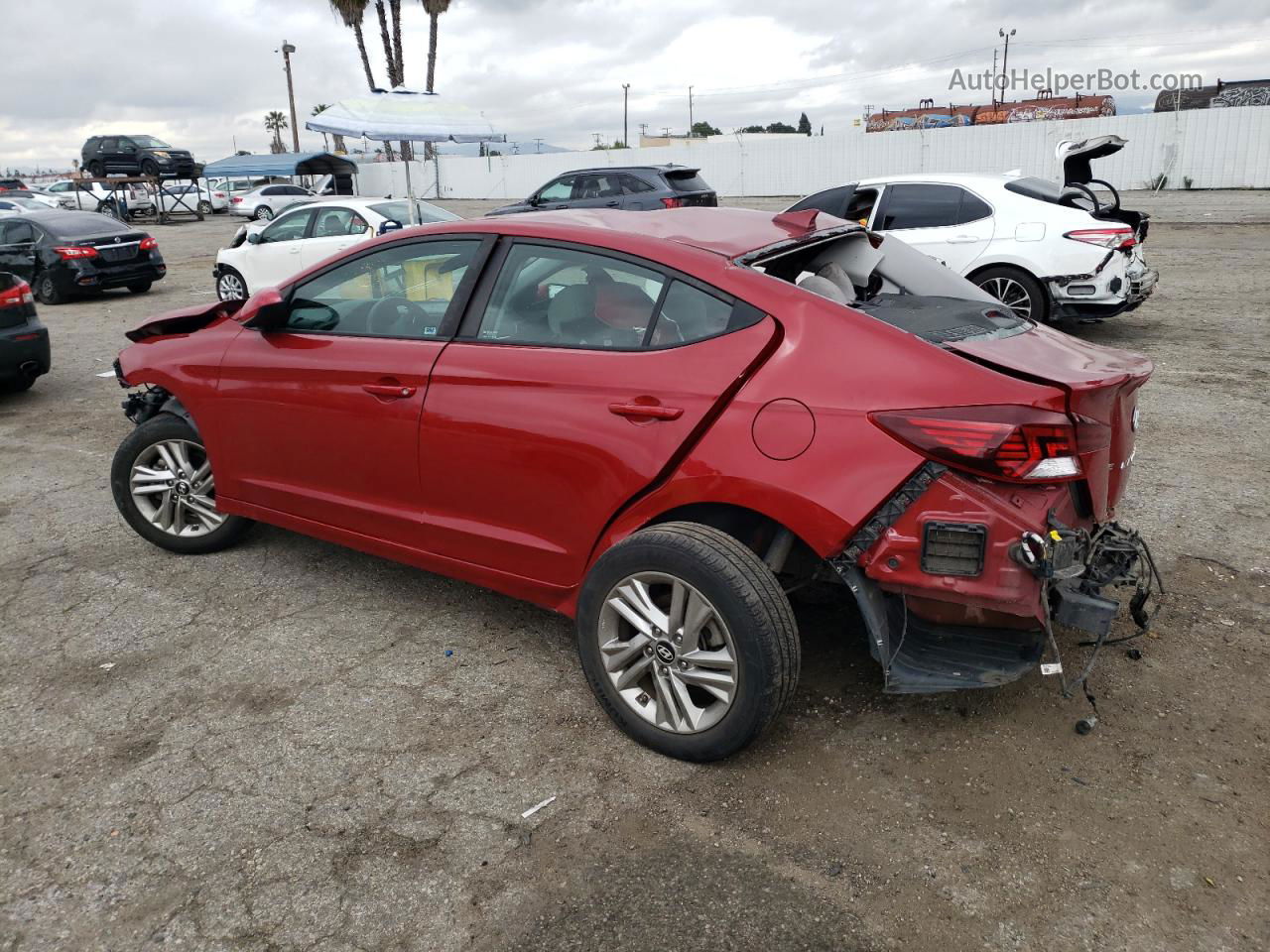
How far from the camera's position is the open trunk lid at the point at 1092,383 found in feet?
8.64

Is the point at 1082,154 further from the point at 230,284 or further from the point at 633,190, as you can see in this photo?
the point at 230,284

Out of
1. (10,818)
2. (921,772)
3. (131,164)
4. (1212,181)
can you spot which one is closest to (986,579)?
(921,772)

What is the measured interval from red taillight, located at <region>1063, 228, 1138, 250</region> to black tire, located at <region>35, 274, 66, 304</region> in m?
14.0

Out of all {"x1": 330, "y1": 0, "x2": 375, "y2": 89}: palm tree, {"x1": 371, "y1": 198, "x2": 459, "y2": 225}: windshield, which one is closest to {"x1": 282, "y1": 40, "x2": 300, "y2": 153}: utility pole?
{"x1": 330, "y1": 0, "x2": 375, "y2": 89}: palm tree

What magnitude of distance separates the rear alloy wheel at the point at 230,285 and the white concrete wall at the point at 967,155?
1868 centimetres

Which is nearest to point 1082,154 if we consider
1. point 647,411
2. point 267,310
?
point 647,411

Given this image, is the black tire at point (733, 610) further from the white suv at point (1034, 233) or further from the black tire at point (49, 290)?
the black tire at point (49, 290)

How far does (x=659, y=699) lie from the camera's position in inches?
114

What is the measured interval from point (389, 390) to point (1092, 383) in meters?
2.32

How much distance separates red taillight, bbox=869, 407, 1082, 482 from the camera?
249cm

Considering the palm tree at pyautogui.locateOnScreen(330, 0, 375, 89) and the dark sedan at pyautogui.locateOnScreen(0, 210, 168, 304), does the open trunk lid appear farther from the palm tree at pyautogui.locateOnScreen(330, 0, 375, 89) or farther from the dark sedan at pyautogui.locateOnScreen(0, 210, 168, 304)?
the palm tree at pyautogui.locateOnScreen(330, 0, 375, 89)

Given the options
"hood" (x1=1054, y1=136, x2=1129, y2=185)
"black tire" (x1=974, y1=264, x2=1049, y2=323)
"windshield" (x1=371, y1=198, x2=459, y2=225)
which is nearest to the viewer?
"black tire" (x1=974, y1=264, x2=1049, y2=323)

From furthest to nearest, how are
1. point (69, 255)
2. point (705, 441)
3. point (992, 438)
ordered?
point (69, 255)
point (705, 441)
point (992, 438)

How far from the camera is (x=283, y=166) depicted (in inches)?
1316
